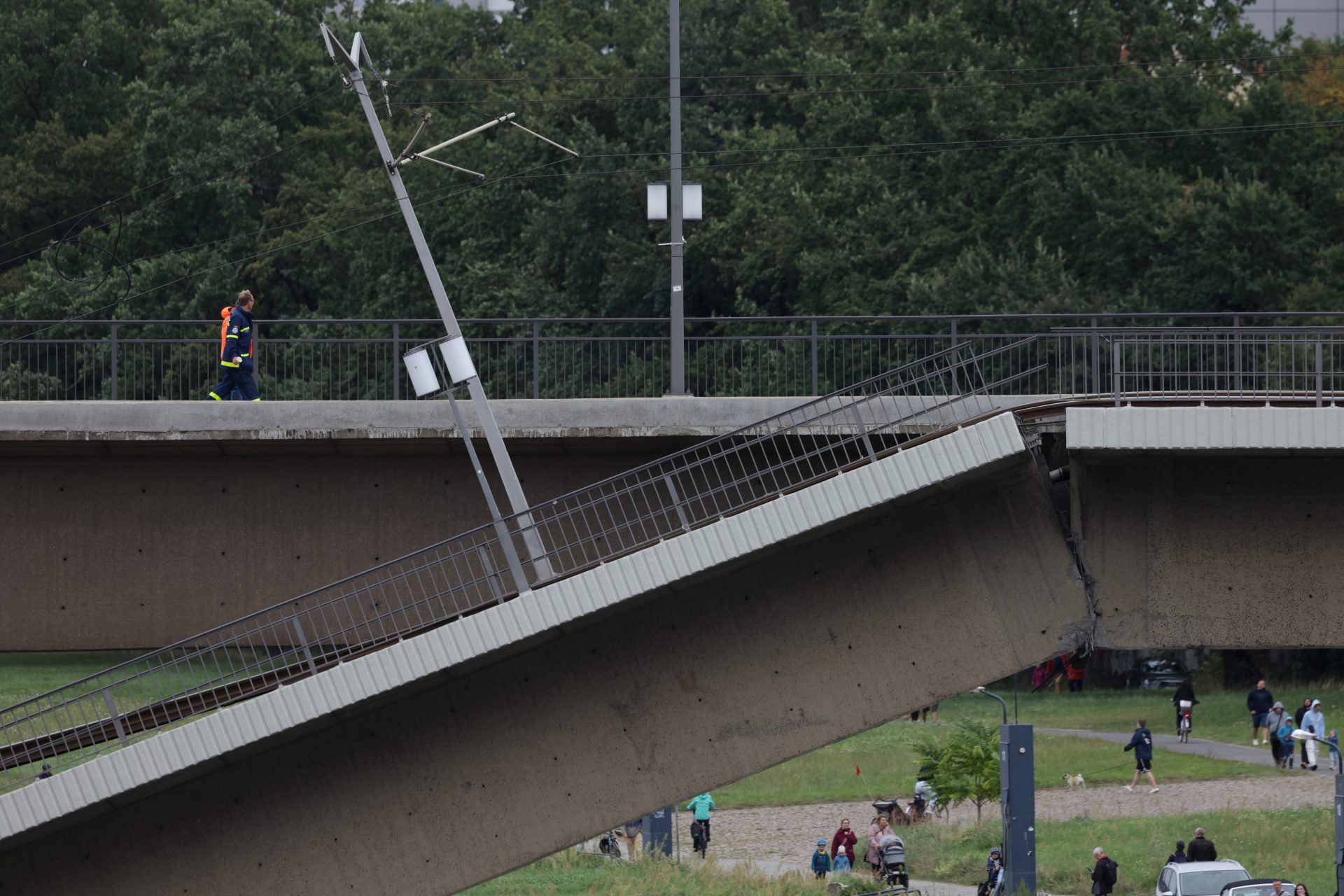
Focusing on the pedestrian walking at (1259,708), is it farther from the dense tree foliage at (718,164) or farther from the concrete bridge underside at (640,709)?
the concrete bridge underside at (640,709)

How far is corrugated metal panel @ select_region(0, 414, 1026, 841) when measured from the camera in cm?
1438

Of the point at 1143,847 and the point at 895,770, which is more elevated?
the point at 1143,847

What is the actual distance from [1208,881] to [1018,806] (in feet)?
9.80

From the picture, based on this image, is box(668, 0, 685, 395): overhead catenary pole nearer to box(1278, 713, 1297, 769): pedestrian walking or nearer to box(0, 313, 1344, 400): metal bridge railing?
box(0, 313, 1344, 400): metal bridge railing

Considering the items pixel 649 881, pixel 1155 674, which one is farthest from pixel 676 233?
pixel 1155 674

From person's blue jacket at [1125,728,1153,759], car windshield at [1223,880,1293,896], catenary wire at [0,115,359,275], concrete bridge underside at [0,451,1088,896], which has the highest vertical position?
catenary wire at [0,115,359,275]

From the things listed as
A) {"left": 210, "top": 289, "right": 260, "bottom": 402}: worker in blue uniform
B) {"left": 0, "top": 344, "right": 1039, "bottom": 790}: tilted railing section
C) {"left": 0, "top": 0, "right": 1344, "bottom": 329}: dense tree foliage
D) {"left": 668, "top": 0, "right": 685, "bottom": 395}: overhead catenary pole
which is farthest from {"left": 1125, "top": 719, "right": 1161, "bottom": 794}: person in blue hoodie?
{"left": 210, "top": 289, "right": 260, "bottom": 402}: worker in blue uniform

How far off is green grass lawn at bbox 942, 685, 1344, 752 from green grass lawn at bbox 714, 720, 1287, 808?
7.96 ft

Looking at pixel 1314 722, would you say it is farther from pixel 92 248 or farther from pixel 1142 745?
pixel 92 248

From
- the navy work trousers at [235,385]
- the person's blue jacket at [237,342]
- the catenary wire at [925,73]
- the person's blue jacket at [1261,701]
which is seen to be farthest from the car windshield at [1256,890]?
the catenary wire at [925,73]

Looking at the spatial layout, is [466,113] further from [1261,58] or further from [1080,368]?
[1080,368]

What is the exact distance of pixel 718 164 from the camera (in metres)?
52.2

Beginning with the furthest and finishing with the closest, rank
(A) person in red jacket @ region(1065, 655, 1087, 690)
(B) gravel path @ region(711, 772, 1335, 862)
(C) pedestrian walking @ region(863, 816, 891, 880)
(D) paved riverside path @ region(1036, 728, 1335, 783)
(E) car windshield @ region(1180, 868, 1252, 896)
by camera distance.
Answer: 1. (A) person in red jacket @ region(1065, 655, 1087, 690)
2. (D) paved riverside path @ region(1036, 728, 1335, 783)
3. (B) gravel path @ region(711, 772, 1335, 862)
4. (C) pedestrian walking @ region(863, 816, 891, 880)
5. (E) car windshield @ region(1180, 868, 1252, 896)

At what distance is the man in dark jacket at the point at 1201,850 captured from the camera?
26.2 m
